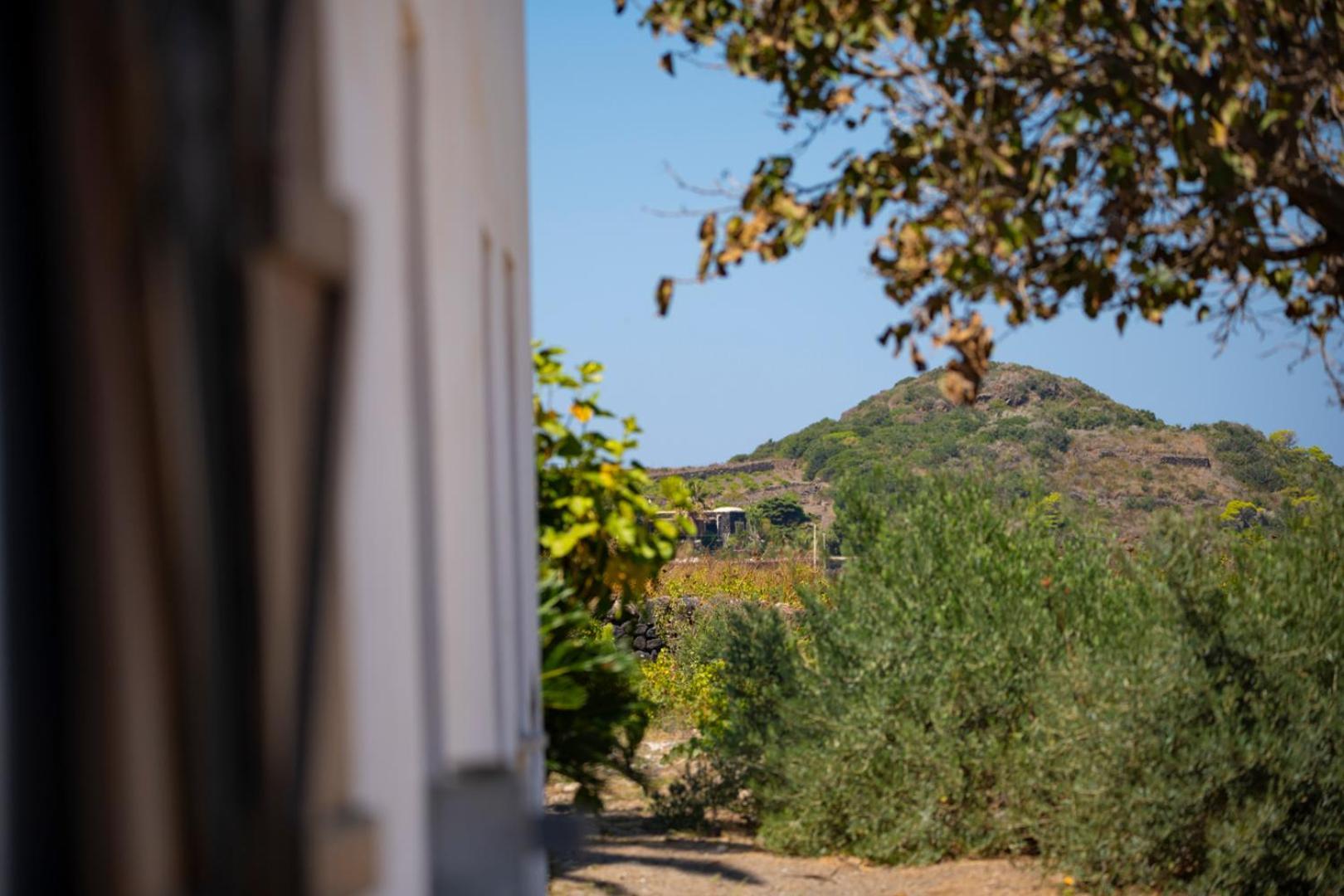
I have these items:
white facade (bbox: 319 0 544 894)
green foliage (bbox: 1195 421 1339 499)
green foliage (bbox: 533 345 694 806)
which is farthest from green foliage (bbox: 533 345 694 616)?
green foliage (bbox: 1195 421 1339 499)

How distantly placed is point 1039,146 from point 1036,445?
2601 centimetres

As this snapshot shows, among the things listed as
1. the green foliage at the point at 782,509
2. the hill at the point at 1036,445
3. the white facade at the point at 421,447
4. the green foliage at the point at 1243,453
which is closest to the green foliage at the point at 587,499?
the white facade at the point at 421,447

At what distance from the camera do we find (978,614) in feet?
22.2

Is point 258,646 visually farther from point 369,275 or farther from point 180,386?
point 369,275

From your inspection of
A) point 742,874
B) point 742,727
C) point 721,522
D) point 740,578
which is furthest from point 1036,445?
point 742,874

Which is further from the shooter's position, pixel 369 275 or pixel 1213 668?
pixel 1213 668

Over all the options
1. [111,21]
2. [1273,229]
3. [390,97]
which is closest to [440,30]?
[390,97]

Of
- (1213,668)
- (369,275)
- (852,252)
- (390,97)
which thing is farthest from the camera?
(1213,668)

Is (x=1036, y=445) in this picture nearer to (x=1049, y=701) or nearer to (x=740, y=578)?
(x=740, y=578)

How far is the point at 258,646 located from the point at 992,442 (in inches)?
1165

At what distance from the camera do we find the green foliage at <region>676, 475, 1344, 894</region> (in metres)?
5.65

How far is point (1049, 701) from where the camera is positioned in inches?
241

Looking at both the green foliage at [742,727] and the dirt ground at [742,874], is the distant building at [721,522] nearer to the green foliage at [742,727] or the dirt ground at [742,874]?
the green foliage at [742,727]

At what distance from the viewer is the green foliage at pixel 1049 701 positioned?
5.65 m
